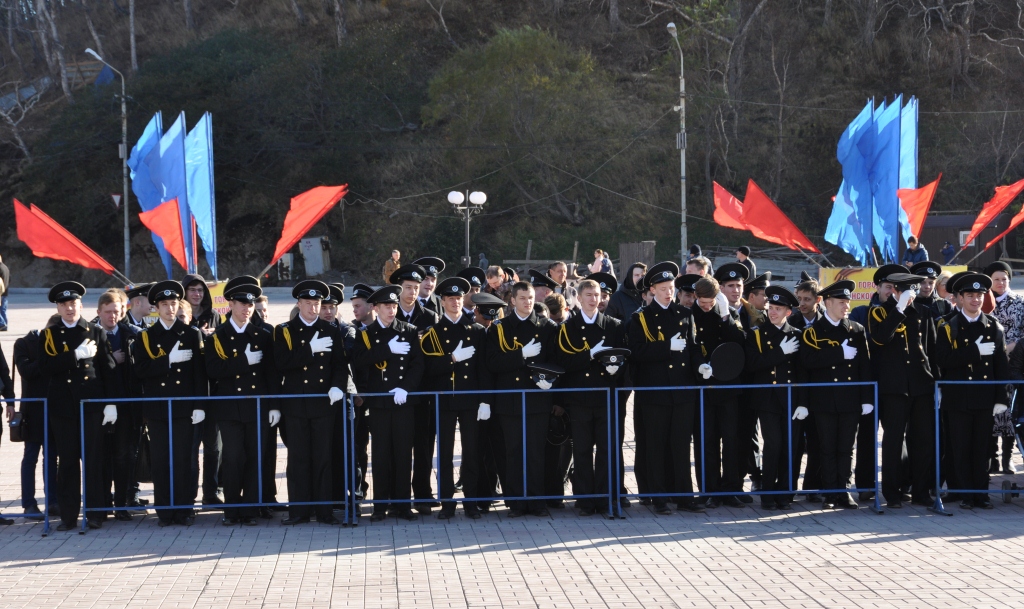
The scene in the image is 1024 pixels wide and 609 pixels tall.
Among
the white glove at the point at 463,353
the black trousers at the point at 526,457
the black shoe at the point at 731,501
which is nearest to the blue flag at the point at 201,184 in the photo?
Result: the white glove at the point at 463,353

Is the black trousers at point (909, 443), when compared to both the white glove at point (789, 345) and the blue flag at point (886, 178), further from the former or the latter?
the blue flag at point (886, 178)

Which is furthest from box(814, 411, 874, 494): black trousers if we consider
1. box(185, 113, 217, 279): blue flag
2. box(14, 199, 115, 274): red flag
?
box(185, 113, 217, 279): blue flag

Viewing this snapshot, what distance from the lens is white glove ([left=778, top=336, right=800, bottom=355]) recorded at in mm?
7695

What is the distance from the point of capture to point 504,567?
20.4 ft

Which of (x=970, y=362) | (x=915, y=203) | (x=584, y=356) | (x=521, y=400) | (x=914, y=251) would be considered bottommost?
(x=521, y=400)

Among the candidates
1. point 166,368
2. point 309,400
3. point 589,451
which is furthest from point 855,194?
point 166,368

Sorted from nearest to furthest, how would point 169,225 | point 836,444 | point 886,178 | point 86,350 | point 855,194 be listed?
point 86,350
point 836,444
point 169,225
point 886,178
point 855,194

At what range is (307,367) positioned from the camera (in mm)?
7551

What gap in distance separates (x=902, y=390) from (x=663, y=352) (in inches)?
70.3

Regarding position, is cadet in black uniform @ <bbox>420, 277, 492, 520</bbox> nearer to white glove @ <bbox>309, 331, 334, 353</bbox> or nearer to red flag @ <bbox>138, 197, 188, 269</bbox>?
white glove @ <bbox>309, 331, 334, 353</bbox>

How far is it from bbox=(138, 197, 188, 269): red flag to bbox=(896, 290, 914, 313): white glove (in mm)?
8406

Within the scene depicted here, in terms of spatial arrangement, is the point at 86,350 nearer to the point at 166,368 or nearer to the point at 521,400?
the point at 166,368

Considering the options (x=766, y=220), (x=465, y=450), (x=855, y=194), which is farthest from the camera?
(x=855, y=194)

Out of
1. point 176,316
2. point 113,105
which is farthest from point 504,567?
point 113,105
